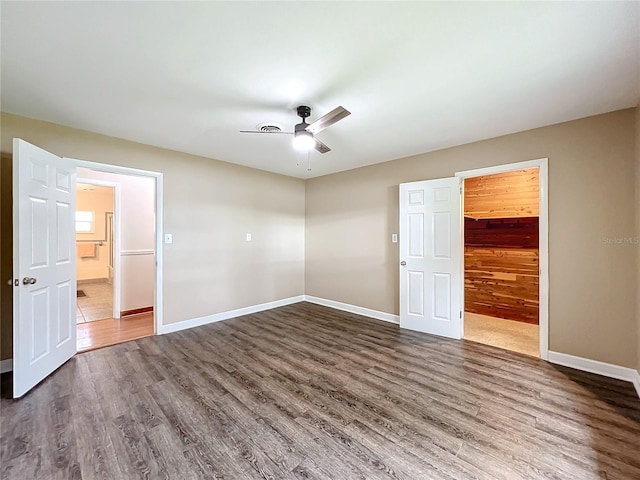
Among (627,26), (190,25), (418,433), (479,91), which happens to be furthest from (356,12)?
(418,433)

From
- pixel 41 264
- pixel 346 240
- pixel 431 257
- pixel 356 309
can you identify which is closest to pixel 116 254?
pixel 41 264

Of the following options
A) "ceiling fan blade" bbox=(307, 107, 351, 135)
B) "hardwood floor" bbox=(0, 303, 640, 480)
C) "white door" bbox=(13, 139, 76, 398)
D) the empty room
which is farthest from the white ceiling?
"hardwood floor" bbox=(0, 303, 640, 480)

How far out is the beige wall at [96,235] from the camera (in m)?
7.27

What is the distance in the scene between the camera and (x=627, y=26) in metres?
1.51

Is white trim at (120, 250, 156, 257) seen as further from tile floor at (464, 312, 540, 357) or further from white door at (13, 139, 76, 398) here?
tile floor at (464, 312, 540, 357)

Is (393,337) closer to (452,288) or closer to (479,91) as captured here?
(452,288)

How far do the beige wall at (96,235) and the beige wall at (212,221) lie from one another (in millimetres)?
5216

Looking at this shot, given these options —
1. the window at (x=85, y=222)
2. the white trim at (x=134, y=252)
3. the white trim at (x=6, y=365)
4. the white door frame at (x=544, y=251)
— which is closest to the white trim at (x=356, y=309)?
the white door frame at (x=544, y=251)

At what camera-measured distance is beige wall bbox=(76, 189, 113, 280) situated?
7266 millimetres

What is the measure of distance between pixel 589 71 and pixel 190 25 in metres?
2.72

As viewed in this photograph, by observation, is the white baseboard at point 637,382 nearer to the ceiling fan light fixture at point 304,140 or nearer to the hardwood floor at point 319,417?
the hardwood floor at point 319,417

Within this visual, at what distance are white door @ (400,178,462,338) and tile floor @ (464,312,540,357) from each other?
44 cm

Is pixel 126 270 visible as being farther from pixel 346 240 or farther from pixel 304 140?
pixel 304 140

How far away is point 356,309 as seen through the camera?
462cm
